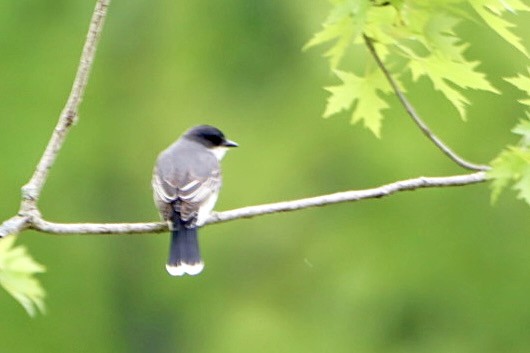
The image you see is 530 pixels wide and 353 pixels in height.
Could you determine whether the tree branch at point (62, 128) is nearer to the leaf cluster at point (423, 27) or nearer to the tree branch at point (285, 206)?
the tree branch at point (285, 206)

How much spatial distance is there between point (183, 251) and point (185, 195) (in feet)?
0.98

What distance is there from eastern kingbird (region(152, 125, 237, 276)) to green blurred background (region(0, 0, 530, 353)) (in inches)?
214

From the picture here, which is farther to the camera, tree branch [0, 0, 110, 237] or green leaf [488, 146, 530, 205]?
tree branch [0, 0, 110, 237]

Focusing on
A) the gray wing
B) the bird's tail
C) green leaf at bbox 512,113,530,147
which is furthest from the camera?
the gray wing

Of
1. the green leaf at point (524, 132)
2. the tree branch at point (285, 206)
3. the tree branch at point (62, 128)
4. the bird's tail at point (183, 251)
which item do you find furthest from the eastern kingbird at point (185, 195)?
the green leaf at point (524, 132)

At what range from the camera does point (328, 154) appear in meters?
13.6

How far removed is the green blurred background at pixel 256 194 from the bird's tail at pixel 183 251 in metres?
6.26

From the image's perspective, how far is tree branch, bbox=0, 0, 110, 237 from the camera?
15.6 feet

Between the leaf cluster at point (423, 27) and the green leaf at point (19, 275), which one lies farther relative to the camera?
the leaf cluster at point (423, 27)

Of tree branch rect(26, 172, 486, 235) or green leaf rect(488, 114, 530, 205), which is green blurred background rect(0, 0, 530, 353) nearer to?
tree branch rect(26, 172, 486, 235)

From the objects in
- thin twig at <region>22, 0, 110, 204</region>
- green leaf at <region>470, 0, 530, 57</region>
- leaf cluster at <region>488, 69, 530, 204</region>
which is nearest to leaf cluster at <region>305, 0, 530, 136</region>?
green leaf at <region>470, 0, 530, 57</region>

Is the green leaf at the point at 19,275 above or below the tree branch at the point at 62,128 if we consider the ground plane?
below

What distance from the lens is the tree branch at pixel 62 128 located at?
4.74 meters

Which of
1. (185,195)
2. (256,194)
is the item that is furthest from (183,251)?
(256,194)
